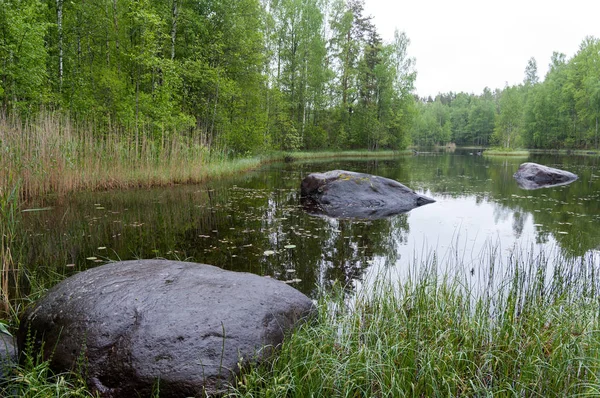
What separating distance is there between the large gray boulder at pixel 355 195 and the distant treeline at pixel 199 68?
16.4 ft

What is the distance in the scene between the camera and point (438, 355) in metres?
2.34

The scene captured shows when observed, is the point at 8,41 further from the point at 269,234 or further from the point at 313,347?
the point at 313,347

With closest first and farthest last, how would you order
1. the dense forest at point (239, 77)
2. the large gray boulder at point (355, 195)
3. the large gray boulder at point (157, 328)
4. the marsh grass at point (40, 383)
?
the marsh grass at point (40, 383), the large gray boulder at point (157, 328), the large gray boulder at point (355, 195), the dense forest at point (239, 77)

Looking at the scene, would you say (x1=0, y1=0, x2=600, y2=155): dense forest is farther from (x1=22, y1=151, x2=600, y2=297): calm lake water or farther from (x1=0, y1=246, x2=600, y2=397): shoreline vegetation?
(x1=0, y1=246, x2=600, y2=397): shoreline vegetation

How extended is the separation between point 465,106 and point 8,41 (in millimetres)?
96468

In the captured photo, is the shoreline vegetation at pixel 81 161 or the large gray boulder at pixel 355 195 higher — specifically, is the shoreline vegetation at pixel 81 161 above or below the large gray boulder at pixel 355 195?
above

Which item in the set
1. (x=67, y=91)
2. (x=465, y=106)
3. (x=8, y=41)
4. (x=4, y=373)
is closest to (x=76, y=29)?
(x=67, y=91)

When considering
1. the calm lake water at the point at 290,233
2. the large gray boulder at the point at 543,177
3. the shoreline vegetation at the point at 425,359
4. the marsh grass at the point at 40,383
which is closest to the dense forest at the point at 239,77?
the calm lake water at the point at 290,233

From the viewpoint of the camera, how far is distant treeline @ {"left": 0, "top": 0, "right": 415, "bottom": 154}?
10945 millimetres

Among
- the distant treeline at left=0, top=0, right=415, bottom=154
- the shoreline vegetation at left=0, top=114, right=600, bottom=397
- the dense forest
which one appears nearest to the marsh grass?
the shoreline vegetation at left=0, top=114, right=600, bottom=397

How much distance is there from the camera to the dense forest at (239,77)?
11.7 meters

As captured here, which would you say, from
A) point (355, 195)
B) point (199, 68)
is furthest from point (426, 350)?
point (199, 68)

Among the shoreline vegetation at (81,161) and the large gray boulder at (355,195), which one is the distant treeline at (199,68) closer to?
the shoreline vegetation at (81,161)

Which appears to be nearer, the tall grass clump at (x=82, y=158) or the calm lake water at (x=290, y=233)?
the calm lake water at (x=290, y=233)
